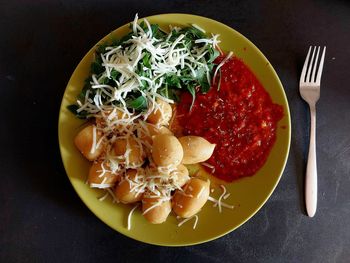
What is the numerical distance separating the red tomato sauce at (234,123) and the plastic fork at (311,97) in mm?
199

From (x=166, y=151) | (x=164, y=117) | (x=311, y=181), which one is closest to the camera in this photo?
(x=166, y=151)

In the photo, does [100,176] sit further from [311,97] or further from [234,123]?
[311,97]

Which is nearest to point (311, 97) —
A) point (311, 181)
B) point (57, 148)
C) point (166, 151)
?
point (311, 181)

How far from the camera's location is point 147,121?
1.41 metres

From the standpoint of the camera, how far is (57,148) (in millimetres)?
1601

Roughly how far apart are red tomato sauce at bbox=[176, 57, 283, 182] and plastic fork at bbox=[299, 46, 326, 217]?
7.8 inches

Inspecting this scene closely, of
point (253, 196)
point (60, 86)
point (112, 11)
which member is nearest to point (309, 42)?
point (253, 196)

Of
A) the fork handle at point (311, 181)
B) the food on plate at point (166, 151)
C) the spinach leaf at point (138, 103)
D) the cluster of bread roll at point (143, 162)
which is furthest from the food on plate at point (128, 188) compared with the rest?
the fork handle at point (311, 181)

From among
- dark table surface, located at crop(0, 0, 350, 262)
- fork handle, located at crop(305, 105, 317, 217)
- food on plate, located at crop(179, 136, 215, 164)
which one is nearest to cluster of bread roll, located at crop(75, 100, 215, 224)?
food on plate, located at crop(179, 136, 215, 164)

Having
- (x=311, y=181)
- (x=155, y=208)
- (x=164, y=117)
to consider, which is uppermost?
(x=164, y=117)

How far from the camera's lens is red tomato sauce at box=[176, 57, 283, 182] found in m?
1.45

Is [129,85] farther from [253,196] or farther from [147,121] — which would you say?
[253,196]

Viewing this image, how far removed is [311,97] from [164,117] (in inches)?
24.9

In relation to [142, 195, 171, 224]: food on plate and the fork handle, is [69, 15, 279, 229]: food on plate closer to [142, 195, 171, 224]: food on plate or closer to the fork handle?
[142, 195, 171, 224]: food on plate
